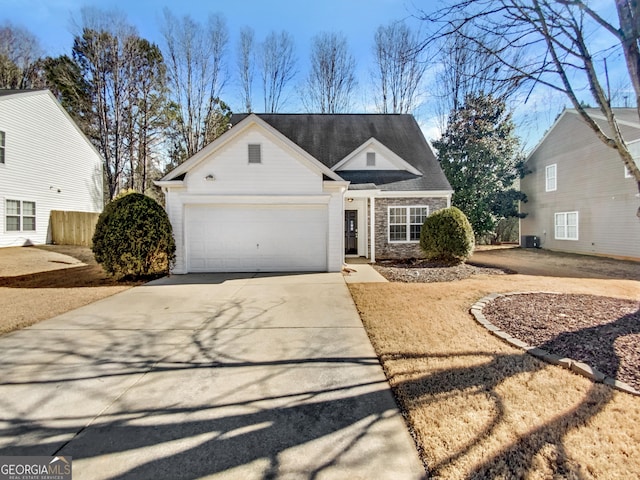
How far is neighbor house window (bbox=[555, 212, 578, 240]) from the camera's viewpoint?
1700 centimetres

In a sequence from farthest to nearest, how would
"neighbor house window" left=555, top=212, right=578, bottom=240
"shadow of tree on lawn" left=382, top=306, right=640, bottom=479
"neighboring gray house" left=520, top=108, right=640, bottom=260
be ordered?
1. "neighbor house window" left=555, top=212, right=578, bottom=240
2. "neighboring gray house" left=520, top=108, right=640, bottom=260
3. "shadow of tree on lawn" left=382, top=306, right=640, bottom=479

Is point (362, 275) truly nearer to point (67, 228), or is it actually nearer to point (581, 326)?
point (581, 326)

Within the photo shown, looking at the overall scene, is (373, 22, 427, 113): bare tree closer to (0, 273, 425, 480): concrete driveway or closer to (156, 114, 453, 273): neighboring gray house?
(156, 114, 453, 273): neighboring gray house

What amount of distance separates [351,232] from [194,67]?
18335 mm

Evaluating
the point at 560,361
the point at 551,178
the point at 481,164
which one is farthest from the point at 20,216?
the point at 551,178

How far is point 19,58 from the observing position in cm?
Answer: 2323

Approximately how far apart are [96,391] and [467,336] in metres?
4.67

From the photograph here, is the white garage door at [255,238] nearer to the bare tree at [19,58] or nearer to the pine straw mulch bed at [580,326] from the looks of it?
the pine straw mulch bed at [580,326]

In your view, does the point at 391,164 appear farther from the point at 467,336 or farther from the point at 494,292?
the point at 467,336

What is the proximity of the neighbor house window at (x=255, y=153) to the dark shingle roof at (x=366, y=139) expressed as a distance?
5265 mm

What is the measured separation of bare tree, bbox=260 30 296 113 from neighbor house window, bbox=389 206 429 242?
1683cm

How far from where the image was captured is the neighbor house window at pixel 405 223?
46.6 ft

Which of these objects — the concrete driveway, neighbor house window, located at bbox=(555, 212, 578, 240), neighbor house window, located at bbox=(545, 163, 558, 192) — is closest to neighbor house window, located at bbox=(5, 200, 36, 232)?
the concrete driveway

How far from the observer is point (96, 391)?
3.31 metres
